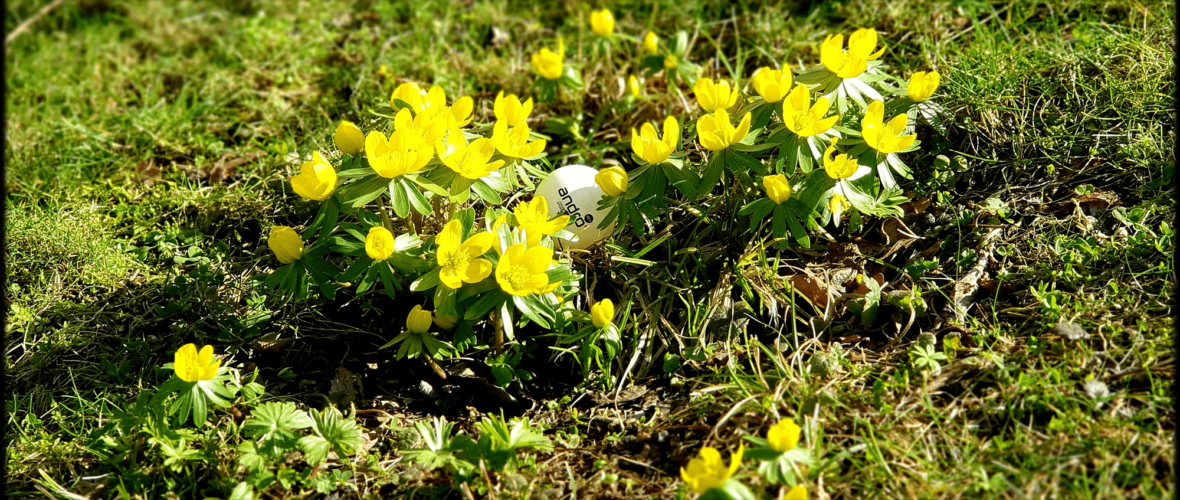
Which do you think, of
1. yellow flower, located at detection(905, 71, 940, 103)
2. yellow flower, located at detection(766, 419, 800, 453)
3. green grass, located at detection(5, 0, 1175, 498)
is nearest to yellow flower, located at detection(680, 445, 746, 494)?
yellow flower, located at detection(766, 419, 800, 453)

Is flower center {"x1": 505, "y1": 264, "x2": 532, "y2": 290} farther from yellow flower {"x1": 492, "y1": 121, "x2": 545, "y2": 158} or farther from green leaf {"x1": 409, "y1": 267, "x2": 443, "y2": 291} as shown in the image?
yellow flower {"x1": 492, "y1": 121, "x2": 545, "y2": 158}

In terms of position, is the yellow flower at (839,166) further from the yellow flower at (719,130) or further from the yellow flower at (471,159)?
the yellow flower at (471,159)

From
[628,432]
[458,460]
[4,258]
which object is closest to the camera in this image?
[458,460]

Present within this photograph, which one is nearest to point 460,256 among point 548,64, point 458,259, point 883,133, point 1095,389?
point 458,259

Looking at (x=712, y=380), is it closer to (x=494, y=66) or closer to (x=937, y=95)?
(x=937, y=95)

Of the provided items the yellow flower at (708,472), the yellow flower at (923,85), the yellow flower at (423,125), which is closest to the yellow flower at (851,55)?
the yellow flower at (923,85)

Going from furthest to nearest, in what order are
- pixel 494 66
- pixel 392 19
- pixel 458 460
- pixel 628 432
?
pixel 392 19 → pixel 494 66 → pixel 628 432 → pixel 458 460

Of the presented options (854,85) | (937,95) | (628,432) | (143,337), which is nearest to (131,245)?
(143,337)
